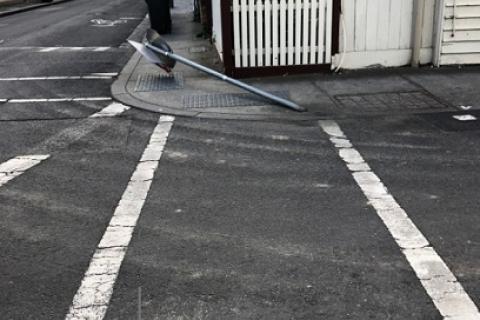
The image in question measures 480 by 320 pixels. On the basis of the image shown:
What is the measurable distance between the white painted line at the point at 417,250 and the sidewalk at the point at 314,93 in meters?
2.00

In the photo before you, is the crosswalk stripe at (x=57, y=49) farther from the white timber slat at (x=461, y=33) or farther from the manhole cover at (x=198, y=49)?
the white timber slat at (x=461, y=33)

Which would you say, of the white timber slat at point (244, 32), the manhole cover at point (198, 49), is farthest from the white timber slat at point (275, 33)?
the manhole cover at point (198, 49)

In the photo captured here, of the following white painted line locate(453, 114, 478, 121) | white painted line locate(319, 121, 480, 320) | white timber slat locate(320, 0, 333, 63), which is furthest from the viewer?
white timber slat locate(320, 0, 333, 63)

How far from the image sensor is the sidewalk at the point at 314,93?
24.4 feet

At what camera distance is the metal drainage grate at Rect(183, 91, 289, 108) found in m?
7.85

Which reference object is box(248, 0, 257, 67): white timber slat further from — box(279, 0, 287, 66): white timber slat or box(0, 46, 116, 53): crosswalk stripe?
box(0, 46, 116, 53): crosswalk stripe

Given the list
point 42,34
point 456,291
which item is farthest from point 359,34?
point 42,34

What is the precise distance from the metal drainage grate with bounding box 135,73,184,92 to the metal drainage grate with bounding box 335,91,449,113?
270 centimetres

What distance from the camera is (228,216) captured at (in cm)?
451

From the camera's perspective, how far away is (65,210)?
469cm

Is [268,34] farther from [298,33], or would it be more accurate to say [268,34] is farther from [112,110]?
[112,110]

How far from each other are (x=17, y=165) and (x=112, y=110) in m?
2.23

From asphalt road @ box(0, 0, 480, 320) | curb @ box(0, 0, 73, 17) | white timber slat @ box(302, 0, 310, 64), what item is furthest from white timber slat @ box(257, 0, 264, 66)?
curb @ box(0, 0, 73, 17)

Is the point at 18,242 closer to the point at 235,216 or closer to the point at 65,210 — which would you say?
the point at 65,210
